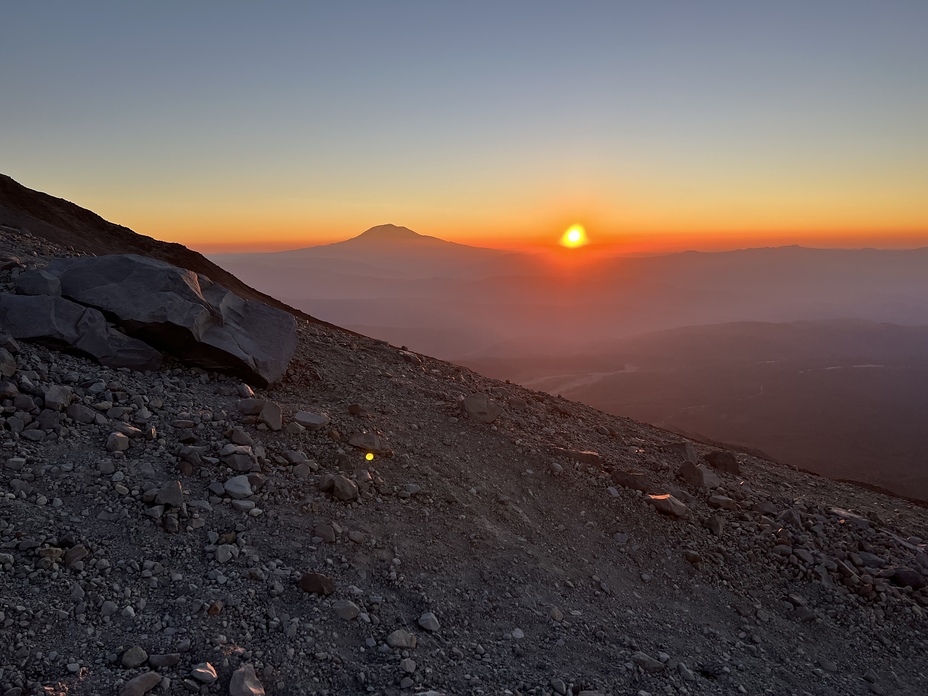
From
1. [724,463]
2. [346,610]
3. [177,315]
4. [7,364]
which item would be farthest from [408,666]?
[724,463]

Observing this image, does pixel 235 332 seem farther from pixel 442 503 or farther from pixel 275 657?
pixel 275 657

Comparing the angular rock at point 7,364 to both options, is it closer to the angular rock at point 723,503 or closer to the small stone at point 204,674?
the small stone at point 204,674

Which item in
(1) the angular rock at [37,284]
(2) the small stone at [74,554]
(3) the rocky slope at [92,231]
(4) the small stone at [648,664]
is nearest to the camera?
(2) the small stone at [74,554]

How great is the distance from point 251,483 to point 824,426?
49.8m

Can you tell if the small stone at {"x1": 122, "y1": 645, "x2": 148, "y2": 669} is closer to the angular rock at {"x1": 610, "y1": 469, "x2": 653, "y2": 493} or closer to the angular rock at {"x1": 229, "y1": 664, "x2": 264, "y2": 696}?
the angular rock at {"x1": 229, "y1": 664, "x2": 264, "y2": 696}

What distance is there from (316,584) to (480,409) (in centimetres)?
411

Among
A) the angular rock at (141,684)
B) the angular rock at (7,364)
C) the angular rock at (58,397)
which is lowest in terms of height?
the angular rock at (141,684)

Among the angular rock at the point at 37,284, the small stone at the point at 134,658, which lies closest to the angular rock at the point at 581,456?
the small stone at the point at 134,658

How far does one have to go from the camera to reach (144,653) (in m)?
3.45

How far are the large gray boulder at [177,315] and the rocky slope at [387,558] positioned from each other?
447 mm

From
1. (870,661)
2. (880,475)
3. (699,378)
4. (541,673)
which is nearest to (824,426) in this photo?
(880,475)

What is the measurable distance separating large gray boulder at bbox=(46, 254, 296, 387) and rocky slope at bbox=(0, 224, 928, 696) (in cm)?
45

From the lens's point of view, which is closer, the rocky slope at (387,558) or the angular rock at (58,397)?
the rocky slope at (387,558)

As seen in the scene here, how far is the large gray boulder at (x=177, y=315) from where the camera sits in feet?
23.4
